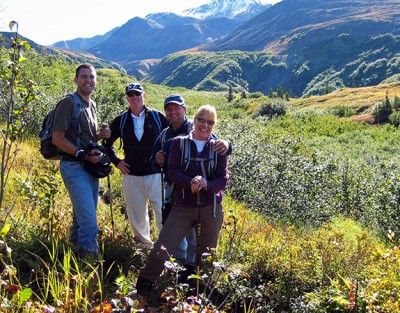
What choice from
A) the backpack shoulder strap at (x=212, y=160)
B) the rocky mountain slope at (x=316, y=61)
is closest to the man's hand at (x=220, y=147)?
the backpack shoulder strap at (x=212, y=160)

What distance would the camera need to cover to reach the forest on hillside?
9.59 ft

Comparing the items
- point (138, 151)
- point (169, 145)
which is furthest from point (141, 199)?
point (169, 145)

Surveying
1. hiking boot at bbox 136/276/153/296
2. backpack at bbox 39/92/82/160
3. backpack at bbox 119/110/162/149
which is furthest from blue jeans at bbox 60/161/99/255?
backpack at bbox 119/110/162/149

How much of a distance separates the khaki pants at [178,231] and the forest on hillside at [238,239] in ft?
0.54

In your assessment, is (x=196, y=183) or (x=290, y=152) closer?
(x=196, y=183)

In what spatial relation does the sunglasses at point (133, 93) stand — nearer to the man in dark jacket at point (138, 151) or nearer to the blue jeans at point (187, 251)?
the man in dark jacket at point (138, 151)

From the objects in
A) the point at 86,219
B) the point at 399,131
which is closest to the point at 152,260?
the point at 86,219

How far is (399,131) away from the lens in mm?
29484

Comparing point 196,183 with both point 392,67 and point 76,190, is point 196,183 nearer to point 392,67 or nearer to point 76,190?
point 76,190

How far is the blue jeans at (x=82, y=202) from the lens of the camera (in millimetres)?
3650

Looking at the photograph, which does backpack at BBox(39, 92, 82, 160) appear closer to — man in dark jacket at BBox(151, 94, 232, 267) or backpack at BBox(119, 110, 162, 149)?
backpack at BBox(119, 110, 162, 149)

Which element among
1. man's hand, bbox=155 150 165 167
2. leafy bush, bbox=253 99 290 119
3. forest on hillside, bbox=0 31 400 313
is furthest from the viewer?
leafy bush, bbox=253 99 290 119

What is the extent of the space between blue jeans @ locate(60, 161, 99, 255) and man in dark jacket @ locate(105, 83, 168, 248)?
0.64 meters

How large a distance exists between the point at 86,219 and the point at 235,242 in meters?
1.74
